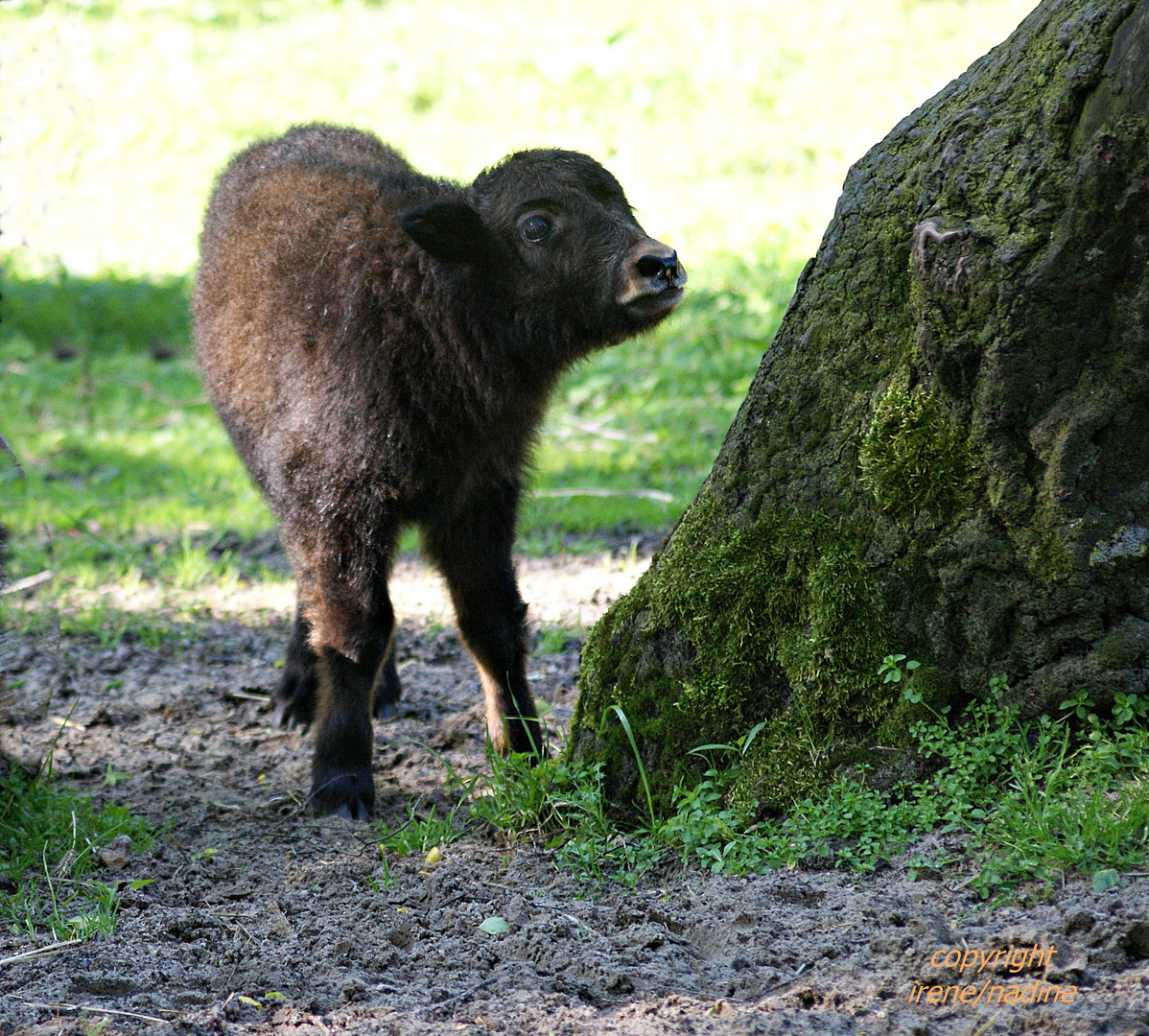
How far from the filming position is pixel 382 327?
159 inches

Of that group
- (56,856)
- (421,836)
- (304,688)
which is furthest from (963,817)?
(304,688)

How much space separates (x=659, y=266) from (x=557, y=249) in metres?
0.36

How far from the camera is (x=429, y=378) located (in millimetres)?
4008

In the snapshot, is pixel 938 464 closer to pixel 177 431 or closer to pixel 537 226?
pixel 537 226

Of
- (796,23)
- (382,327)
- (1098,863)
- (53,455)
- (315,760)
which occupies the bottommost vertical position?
(315,760)

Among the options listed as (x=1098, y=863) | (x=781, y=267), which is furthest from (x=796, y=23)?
(x=1098, y=863)

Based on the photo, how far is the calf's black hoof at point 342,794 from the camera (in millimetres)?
3965

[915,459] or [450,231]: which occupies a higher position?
[450,231]

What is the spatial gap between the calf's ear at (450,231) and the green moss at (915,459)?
5.13ft

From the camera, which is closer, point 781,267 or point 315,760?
point 315,760

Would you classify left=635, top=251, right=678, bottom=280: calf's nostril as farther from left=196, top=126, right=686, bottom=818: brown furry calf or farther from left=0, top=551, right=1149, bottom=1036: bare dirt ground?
left=0, top=551, right=1149, bottom=1036: bare dirt ground

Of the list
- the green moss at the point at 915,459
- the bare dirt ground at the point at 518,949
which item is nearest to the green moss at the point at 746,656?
the green moss at the point at 915,459

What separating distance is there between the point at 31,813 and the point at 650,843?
1.76 metres

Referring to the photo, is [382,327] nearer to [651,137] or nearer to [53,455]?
[53,455]
